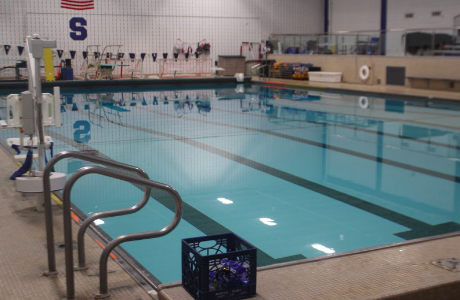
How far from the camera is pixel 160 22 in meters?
19.7

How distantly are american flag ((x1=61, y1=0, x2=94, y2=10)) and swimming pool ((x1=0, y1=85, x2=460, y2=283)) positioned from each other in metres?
8.37

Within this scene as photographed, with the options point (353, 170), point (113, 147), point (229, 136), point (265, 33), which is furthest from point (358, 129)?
point (265, 33)

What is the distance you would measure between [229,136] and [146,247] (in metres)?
4.22

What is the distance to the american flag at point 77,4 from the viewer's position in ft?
58.3

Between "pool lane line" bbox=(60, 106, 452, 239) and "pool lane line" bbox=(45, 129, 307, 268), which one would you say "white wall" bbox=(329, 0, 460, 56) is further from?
"pool lane line" bbox=(45, 129, 307, 268)

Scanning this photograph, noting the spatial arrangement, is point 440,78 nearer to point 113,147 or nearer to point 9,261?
point 113,147

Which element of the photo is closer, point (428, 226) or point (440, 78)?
point (428, 226)

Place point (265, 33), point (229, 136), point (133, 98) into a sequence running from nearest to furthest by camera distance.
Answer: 1. point (229, 136)
2. point (133, 98)
3. point (265, 33)

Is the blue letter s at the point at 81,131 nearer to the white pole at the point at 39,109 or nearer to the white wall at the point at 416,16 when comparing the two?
the white pole at the point at 39,109

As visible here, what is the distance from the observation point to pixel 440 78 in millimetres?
13461

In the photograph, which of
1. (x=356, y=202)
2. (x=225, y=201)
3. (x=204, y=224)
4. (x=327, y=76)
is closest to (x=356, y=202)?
(x=356, y=202)

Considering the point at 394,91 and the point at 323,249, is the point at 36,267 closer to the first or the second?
the point at 323,249

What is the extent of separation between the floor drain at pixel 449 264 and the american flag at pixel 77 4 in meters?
17.2

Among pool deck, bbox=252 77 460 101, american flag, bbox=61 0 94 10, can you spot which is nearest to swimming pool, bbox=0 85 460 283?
pool deck, bbox=252 77 460 101
